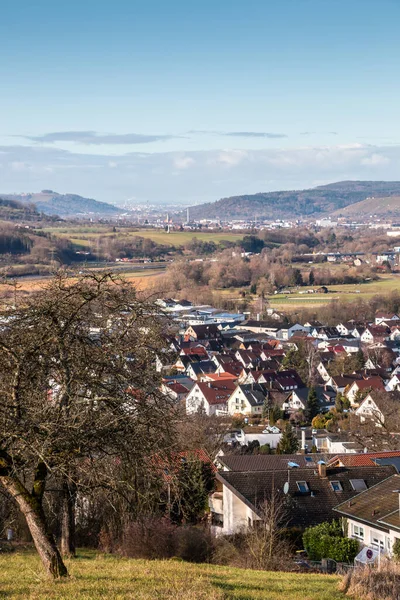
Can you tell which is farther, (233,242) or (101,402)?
(233,242)

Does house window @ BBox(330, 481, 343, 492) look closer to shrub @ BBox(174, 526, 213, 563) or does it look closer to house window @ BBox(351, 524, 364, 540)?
house window @ BBox(351, 524, 364, 540)

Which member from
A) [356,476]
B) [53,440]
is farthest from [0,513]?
[356,476]

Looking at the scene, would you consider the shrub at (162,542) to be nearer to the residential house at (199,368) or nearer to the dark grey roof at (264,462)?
the dark grey roof at (264,462)

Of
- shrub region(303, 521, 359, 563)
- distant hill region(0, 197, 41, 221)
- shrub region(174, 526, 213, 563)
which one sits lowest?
shrub region(303, 521, 359, 563)

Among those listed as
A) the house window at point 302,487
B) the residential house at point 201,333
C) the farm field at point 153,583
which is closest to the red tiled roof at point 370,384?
the residential house at point 201,333

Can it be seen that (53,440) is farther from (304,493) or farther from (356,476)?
(356,476)

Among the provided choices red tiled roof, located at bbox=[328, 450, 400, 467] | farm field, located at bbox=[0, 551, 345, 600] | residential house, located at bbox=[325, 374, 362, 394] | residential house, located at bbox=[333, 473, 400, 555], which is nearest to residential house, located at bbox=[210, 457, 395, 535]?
residential house, located at bbox=[333, 473, 400, 555]
